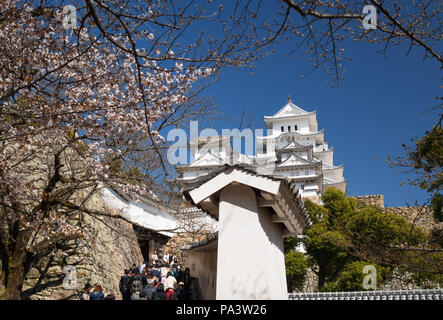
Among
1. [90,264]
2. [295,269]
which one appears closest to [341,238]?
[295,269]

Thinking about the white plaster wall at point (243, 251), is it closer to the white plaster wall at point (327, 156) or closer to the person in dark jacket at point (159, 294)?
the person in dark jacket at point (159, 294)

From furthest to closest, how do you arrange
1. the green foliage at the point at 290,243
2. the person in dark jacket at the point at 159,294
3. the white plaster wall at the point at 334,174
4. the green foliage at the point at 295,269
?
the white plaster wall at the point at 334,174
the green foliage at the point at 290,243
the green foliage at the point at 295,269
the person in dark jacket at the point at 159,294

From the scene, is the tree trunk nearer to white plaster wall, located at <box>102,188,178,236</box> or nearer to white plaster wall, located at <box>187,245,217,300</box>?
white plaster wall, located at <box>187,245,217,300</box>

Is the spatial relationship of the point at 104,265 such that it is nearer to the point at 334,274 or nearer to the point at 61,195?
the point at 61,195

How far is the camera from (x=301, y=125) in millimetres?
43281

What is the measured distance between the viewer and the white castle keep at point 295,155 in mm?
32938

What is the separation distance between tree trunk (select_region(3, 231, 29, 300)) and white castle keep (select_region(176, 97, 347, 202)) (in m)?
18.3

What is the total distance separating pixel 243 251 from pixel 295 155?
100 feet

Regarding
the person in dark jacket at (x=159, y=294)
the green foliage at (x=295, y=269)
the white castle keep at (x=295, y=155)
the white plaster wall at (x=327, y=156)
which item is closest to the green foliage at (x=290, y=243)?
the green foliage at (x=295, y=269)

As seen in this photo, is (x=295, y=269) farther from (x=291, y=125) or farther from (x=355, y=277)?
(x=291, y=125)

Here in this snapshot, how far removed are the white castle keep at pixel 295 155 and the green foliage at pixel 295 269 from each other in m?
9.12

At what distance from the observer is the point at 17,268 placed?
21.6 ft

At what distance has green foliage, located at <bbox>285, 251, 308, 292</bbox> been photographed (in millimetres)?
17438
